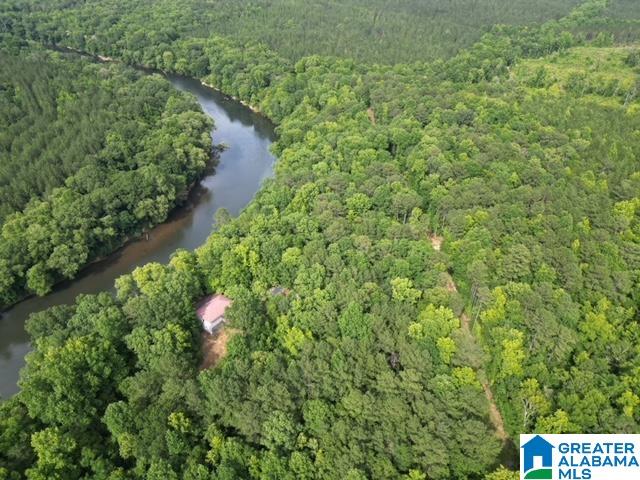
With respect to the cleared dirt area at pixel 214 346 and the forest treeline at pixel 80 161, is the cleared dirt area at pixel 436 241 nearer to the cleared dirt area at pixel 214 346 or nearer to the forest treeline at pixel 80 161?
the cleared dirt area at pixel 214 346

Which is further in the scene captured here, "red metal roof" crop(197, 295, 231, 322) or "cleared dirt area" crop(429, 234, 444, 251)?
"cleared dirt area" crop(429, 234, 444, 251)

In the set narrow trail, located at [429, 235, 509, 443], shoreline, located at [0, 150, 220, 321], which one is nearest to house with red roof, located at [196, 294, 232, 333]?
shoreline, located at [0, 150, 220, 321]

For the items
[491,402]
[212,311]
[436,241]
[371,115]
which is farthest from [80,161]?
[491,402]

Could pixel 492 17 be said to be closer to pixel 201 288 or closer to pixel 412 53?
pixel 412 53

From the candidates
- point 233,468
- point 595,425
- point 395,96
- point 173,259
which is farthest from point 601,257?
point 395,96

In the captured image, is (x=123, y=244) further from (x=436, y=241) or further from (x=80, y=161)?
(x=436, y=241)

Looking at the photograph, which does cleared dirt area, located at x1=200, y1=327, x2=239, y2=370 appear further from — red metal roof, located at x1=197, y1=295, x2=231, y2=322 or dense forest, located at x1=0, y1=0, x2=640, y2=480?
dense forest, located at x1=0, y1=0, x2=640, y2=480
